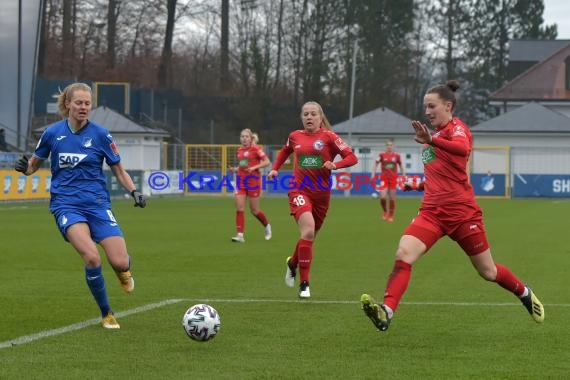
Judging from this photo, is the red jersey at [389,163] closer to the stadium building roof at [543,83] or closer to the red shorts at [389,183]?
the red shorts at [389,183]

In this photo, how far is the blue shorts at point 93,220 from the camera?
9.23m

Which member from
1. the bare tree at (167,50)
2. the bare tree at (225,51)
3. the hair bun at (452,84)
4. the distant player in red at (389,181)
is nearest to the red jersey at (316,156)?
the hair bun at (452,84)

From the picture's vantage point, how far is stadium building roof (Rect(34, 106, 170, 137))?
54.6m

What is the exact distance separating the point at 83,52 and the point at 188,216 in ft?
133

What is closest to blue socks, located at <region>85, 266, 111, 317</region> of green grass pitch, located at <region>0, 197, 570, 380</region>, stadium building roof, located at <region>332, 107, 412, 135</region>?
green grass pitch, located at <region>0, 197, 570, 380</region>

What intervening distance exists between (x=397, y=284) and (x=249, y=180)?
12.5 m

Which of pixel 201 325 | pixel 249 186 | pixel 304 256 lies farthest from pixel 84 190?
pixel 249 186

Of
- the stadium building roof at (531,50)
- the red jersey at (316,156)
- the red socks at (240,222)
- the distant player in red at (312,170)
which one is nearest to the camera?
the distant player in red at (312,170)

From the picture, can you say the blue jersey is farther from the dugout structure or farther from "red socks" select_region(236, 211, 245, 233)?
the dugout structure

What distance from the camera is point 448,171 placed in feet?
29.5

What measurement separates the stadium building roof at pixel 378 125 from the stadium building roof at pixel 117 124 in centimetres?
1231

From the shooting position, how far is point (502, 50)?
83.2m

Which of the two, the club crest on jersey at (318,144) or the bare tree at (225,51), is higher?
the bare tree at (225,51)

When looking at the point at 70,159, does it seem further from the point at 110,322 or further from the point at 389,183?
the point at 389,183
